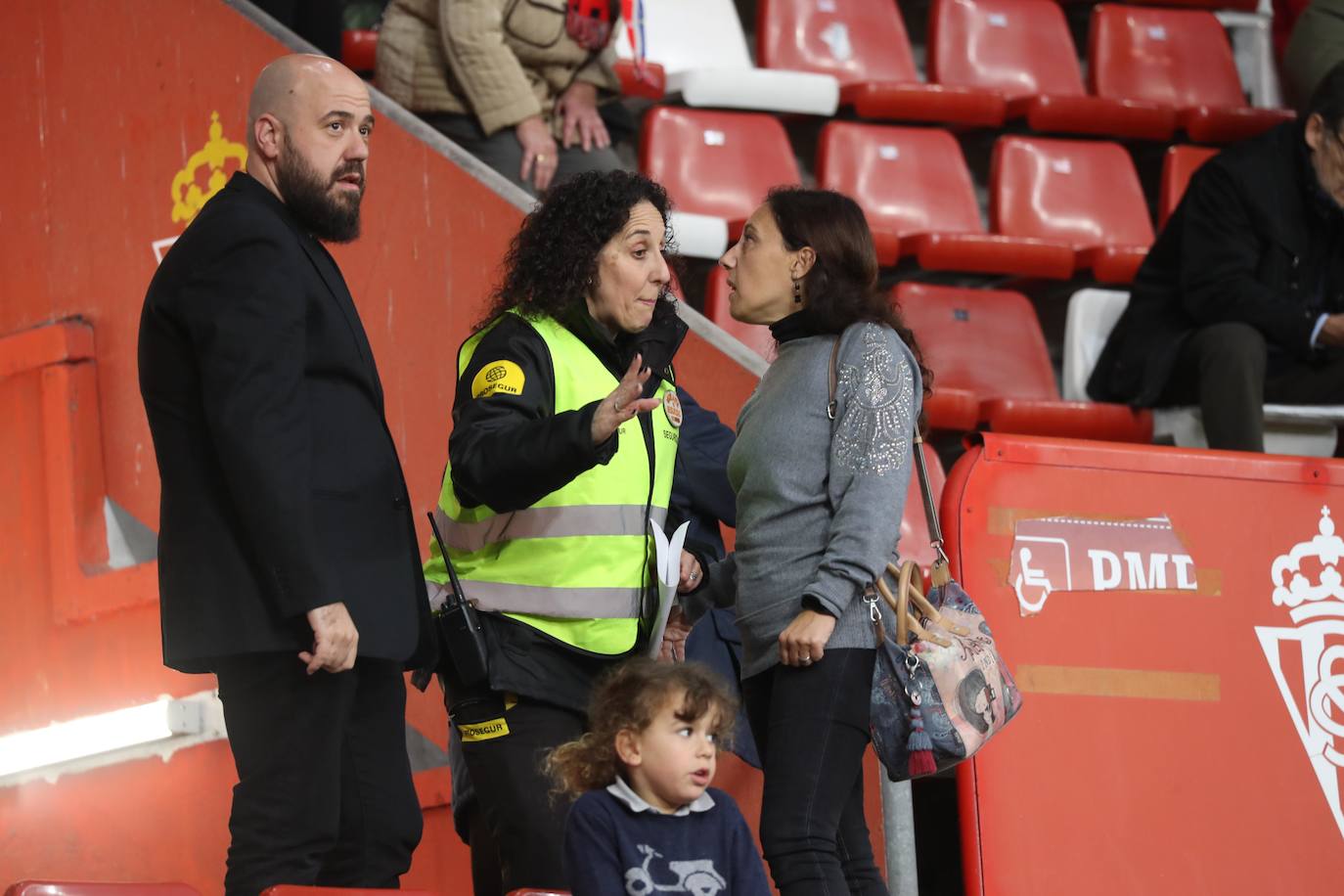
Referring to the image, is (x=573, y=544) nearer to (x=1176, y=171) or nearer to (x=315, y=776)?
(x=315, y=776)

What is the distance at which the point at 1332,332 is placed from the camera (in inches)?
165

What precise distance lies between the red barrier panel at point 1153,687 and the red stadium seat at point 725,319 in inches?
50.3

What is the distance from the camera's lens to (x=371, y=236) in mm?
3531

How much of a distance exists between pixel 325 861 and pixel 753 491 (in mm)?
771

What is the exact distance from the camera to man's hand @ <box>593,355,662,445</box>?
2250 millimetres

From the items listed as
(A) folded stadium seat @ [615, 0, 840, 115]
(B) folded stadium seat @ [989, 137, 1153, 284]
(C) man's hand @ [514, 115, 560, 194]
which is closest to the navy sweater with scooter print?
(C) man's hand @ [514, 115, 560, 194]

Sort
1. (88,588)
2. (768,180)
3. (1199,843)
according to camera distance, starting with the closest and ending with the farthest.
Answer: (1199,843) → (88,588) → (768,180)

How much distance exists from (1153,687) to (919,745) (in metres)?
0.86

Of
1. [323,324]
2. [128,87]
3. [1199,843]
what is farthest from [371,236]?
[1199,843]

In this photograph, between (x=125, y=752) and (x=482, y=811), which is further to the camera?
(x=125, y=752)

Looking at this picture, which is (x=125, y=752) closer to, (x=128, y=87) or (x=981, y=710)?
(x=128, y=87)

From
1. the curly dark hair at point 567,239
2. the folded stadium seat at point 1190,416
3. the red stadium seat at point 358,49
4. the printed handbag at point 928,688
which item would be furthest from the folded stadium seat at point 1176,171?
the printed handbag at point 928,688

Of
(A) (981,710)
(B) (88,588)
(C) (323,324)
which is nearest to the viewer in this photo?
(C) (323,324)

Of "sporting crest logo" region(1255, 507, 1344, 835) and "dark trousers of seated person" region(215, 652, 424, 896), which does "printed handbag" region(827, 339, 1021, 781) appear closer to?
"dark trousers of seated person" region(215, 652, 424, 896)
